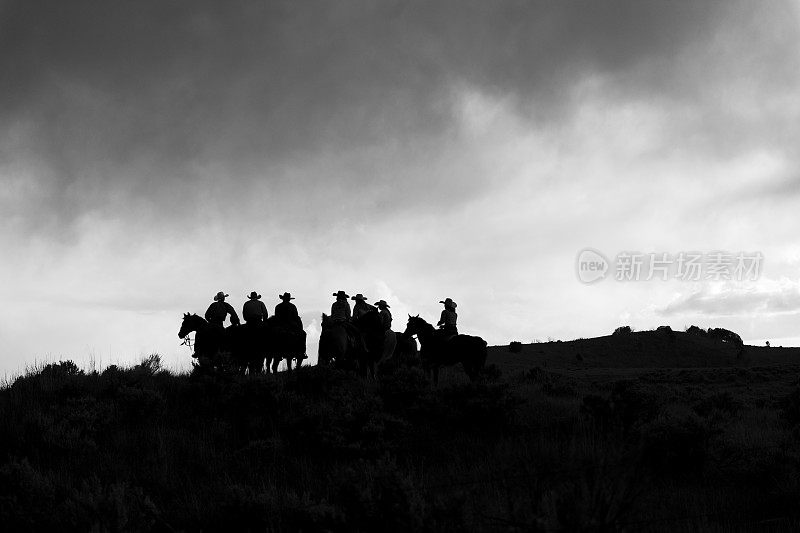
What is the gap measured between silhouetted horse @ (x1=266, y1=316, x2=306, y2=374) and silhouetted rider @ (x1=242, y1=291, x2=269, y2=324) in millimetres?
333

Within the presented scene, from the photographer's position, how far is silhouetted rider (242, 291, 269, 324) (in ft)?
63.3

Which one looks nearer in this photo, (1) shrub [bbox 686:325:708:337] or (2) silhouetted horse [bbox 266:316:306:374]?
(2) silhouetted horse [bbox 266:316:306:374]

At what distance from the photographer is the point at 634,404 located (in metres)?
12.7

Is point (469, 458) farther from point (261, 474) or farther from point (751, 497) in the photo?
point (751, 497)

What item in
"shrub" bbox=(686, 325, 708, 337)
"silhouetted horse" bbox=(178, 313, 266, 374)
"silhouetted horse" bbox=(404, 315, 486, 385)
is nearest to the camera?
"silhouetted horse" bbox=(178, 313, 266, 374)

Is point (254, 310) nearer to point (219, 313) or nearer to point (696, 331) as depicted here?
point (219, 313)

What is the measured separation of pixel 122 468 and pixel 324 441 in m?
3.10

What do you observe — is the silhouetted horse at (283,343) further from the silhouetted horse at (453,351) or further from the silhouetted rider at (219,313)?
the silhouetted horse at (453,351)

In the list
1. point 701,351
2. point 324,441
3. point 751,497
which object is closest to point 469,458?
point 324,441

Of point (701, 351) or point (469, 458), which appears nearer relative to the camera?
point (469, 458)

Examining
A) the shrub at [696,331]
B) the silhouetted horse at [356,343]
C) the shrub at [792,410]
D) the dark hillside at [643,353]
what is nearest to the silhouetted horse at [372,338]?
the silhouetted horse at [356,343]

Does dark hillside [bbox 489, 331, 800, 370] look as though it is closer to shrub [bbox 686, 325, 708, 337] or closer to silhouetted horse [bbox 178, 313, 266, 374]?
shrub [bbox 686, 325, 708, 337]

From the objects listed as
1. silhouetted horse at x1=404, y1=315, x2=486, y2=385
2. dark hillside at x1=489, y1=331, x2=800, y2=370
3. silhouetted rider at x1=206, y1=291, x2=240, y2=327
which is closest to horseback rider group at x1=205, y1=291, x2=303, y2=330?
silhouetted rider at x1=206, y1=291, x2=240, y2=327

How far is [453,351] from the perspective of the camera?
64.0 ft
